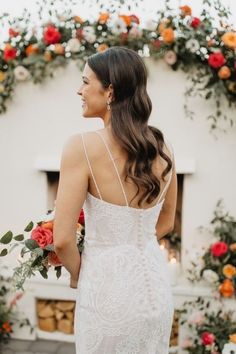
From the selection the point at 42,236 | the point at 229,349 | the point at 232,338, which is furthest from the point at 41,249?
the point at 232,338

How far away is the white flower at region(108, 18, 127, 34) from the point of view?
10.9 feet

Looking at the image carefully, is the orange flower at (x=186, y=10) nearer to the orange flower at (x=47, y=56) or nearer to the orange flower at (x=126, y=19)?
the orange flower at (x=126, y=19)

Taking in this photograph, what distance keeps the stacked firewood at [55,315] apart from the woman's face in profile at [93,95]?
2.61 m

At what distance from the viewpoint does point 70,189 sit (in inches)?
62.1

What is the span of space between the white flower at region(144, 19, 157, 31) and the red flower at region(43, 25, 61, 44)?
1.99ft

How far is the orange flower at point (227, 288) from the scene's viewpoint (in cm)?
341

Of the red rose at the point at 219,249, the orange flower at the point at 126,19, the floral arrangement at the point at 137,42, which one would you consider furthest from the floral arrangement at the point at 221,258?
the orange flower at the point at 126,19

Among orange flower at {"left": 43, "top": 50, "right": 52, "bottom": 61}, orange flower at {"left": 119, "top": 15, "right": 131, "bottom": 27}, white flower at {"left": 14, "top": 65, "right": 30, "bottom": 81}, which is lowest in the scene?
white flower at {"left": 14, "top": 65, "right": 30, "bottom": 81}

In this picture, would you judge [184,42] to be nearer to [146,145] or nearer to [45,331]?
[146,145]

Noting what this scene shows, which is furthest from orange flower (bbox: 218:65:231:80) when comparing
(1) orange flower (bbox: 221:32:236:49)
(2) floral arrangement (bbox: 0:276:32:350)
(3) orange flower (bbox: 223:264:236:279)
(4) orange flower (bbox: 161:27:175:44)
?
(2) floral arrangement (bbox: 0:276:32:350)

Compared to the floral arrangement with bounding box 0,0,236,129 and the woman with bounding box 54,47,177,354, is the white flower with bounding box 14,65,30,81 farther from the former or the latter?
the woman with bounding box 54,47,177,354

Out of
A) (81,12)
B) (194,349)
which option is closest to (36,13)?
(81,12)

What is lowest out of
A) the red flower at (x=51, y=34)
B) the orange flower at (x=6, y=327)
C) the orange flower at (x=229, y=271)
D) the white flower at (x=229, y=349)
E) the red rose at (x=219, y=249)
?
the orange flower at (x=6, y=327)

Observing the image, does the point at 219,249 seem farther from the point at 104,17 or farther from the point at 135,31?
the point at 104,17
